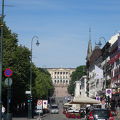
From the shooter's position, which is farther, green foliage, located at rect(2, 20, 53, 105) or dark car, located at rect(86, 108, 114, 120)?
green foliage, located at rect(2, 20, 53, 105)

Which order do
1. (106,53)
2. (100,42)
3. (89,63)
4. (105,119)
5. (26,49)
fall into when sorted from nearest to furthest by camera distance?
(105,119) → (100,42) → (26,49) → (106,53) → (89,63)

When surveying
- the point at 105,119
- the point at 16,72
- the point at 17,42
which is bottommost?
the point at 105,119

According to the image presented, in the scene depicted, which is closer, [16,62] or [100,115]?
[100,115]

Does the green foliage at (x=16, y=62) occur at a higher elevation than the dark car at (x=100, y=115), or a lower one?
higher

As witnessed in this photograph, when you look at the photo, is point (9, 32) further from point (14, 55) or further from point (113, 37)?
point (113, 37)

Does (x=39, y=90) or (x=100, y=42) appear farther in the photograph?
(x=39, y=90)

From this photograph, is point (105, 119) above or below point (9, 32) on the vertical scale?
below

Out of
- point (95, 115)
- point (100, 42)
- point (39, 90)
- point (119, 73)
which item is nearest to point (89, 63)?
point (39, 90)

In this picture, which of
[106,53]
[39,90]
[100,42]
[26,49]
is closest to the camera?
[100,42]

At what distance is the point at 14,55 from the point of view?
72.4 m

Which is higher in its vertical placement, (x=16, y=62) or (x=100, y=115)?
(x=16, y=62)

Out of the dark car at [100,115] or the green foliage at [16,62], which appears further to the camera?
the green foliage at [16,62]

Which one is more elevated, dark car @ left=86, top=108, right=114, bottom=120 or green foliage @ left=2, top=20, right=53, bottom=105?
green foliage @ left=2, top=20, right=53, bottom=105

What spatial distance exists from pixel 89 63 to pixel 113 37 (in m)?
59.8
